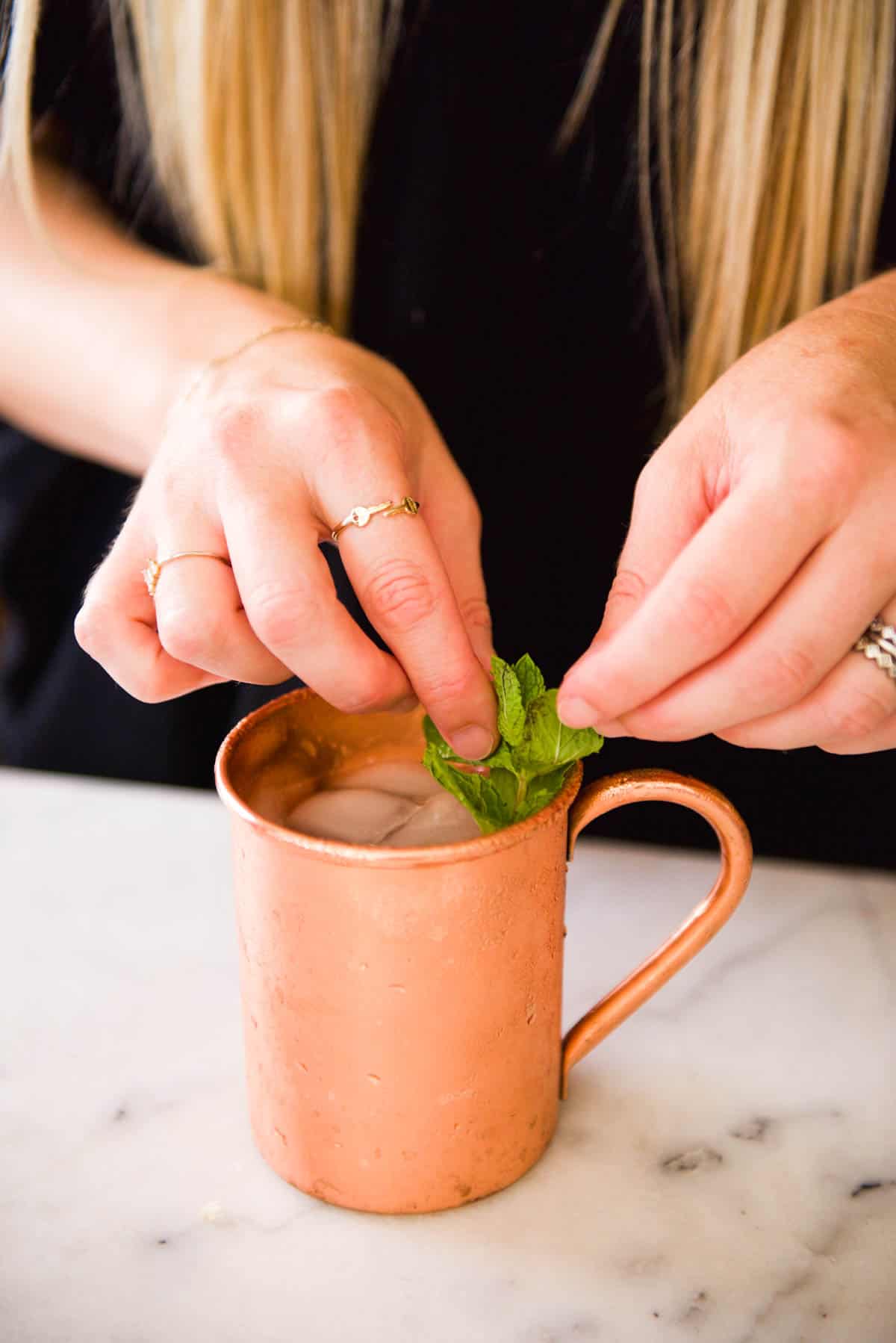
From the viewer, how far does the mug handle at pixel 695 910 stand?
723 millimetres

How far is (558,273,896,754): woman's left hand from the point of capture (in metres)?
0.66

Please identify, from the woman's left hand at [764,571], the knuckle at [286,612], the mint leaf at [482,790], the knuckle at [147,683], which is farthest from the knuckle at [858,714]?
the knuckle at [147,683]

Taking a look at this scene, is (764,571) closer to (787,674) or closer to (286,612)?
(787,674)

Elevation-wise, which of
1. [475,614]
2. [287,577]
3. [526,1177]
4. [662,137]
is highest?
[662,137]

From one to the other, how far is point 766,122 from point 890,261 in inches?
7.7

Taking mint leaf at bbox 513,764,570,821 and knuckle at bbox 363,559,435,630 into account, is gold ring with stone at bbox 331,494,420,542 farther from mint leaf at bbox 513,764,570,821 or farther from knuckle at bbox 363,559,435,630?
mint leaf at bbox 513,764,570,821

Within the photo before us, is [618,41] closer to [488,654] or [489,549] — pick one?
[489,549]

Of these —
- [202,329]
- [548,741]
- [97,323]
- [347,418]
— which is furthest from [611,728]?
[97,323]

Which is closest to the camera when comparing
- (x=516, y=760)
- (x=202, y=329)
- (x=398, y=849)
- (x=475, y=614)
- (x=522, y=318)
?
(x=398, y=849)

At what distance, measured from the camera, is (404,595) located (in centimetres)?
71

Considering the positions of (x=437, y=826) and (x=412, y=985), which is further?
(x=437, y=826)

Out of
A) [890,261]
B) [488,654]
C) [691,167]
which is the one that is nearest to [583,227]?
[691,167]

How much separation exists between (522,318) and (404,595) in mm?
611

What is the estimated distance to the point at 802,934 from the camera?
1020 millimetres
